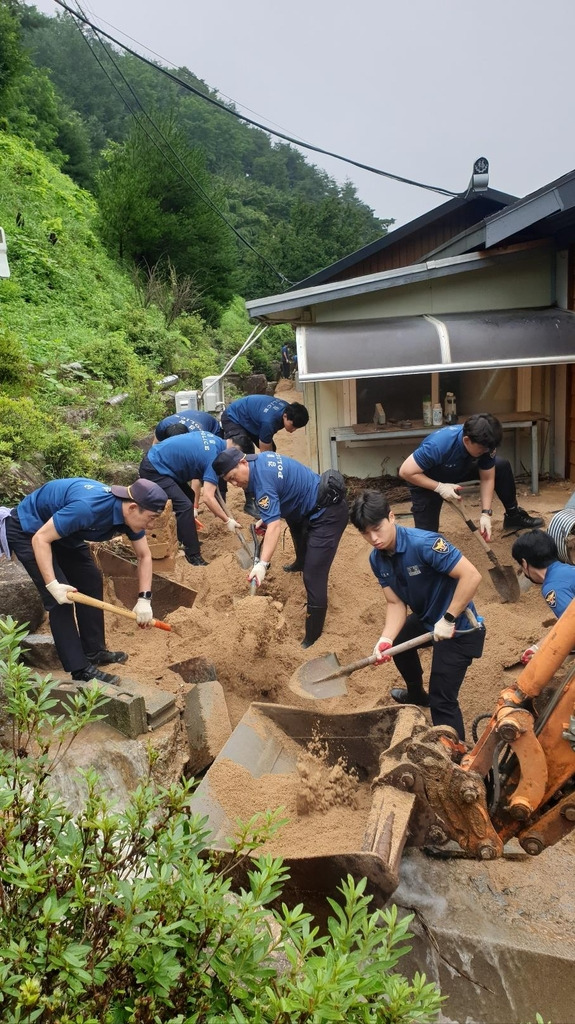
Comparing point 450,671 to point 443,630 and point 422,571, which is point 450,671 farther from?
point 422,571

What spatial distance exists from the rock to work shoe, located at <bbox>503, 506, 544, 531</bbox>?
4.40 meters

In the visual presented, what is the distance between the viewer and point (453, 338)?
8.11 meters

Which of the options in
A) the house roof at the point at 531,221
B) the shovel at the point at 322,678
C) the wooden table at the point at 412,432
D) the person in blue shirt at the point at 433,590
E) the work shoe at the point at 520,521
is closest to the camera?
the person in blue shirt at the point at 433,590

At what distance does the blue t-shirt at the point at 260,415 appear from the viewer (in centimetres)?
859

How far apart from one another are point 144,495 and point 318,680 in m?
1.62

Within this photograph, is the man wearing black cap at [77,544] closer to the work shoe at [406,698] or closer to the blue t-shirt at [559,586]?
the work shoe at [406,698]

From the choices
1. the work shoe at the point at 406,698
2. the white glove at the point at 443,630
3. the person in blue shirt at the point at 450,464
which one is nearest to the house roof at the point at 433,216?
the person in blue shirt at the point at 450,464

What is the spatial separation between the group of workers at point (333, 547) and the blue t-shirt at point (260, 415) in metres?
1.85

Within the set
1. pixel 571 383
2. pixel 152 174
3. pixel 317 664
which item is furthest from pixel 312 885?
pixel 152 174

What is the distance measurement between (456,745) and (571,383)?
6.71 m

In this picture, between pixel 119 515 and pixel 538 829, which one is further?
pixel 119 515

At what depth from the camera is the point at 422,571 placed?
400cm

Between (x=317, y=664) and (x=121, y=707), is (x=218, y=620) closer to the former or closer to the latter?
(x=317, y=664)

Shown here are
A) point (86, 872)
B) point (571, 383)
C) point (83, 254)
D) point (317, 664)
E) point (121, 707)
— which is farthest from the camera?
point (83, 254)
